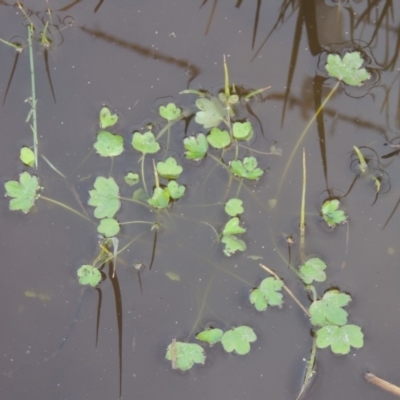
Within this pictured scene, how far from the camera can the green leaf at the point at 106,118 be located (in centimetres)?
222

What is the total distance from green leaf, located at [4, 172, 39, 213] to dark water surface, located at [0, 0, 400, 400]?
5 cm

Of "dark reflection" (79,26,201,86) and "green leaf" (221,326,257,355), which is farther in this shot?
"dark reflection" (79,26,201,86)

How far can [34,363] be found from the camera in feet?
7.19

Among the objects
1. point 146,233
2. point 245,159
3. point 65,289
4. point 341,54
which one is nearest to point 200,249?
point 146,233

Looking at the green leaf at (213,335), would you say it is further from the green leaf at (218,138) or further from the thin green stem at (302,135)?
the green leaf at (218,138)

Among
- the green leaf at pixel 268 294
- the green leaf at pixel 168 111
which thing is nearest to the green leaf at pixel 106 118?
the green leaf at pixel 168 111

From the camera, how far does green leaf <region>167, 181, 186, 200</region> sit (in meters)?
2.17

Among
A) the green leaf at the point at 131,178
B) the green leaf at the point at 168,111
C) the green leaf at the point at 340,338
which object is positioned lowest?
the green leaf at the point at 340,338

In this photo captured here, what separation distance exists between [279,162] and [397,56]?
26.4 inches

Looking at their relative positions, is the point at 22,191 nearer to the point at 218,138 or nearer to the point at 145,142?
the point at 145,142

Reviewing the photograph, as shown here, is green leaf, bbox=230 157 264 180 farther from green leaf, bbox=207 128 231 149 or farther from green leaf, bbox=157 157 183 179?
green leaf, bbox=157 157 183 179

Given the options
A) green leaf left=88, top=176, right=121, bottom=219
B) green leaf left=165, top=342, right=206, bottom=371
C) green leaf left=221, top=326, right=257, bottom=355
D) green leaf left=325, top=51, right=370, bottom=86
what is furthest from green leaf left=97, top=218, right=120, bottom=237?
green leaf left=325, top=51, right=370, bottom=86

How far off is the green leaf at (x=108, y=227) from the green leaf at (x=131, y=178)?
17 centimetres

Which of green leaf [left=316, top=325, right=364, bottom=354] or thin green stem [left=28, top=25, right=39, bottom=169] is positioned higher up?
thin green stem [left=28, top=25, right=39, bottom=169]
